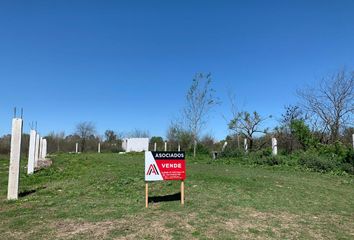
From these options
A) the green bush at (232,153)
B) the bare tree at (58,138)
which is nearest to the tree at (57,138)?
the bare tree at (58,138)

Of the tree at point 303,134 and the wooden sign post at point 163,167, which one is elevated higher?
the tree at point 303,134

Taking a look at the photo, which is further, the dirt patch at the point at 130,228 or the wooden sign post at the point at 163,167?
the wooden sign post at the point at 163,167

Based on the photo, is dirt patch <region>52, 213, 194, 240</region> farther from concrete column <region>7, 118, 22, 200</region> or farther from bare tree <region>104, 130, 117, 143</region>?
bare tree <region>104, 130, 117, 143</region>

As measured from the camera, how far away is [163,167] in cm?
752

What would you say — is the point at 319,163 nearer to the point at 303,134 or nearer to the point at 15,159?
the point at 303,134

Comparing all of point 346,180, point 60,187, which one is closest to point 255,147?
point 346,180

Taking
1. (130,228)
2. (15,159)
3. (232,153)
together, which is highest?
(232,153)

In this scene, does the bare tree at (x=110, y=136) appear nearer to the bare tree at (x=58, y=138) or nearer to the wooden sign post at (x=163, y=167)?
the bare tree at (x=58, y=138)

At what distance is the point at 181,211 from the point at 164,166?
45.3 inches

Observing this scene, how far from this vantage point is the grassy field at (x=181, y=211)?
18.1ft

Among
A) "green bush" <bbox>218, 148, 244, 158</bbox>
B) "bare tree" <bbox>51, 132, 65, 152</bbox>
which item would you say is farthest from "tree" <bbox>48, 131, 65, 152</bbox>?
"green bush" <bbox>218, 148, 244, 158</bbox>

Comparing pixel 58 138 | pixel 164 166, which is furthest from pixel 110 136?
pixel 164 166

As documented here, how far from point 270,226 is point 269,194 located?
9.50 ft

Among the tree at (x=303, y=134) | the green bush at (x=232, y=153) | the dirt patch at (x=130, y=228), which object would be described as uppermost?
the tree at (x=303, y=134)
